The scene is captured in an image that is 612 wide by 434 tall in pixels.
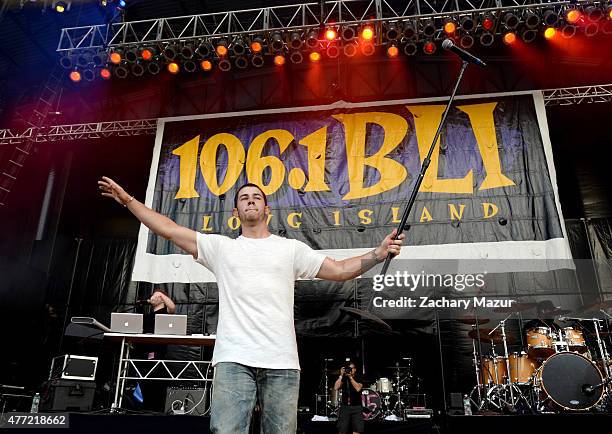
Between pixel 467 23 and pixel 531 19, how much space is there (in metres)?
0.87

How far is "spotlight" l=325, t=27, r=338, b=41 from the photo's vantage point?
297 inches

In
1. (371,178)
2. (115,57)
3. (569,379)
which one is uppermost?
(115,57)

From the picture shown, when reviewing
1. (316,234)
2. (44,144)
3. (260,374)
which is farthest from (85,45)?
(260,374)

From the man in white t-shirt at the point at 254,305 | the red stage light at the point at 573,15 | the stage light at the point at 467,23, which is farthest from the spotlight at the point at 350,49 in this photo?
the man in white t-shirt at the point at 254,305

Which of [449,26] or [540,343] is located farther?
[449,26]

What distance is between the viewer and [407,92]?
838 cm

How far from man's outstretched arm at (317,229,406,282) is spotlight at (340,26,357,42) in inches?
234

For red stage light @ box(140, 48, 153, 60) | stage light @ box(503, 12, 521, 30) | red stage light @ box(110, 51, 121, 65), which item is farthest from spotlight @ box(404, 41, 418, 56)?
red stage light @ box(110, 51, 121, 65)

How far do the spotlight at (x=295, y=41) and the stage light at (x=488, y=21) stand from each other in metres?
2.64

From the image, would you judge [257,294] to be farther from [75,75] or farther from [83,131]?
[83,131]

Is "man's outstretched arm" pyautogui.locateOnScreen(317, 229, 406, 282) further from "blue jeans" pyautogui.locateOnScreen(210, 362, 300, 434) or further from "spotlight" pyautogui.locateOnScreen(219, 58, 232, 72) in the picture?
"spotlight" pyautogui.locateOnScreen(219, 58, 232, 72)

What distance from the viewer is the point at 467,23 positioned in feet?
23.7

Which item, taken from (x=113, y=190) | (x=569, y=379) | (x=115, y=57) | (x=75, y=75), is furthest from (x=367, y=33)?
(x=113, y=190)

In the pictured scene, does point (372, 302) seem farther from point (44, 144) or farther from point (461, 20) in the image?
point (44, 144)
